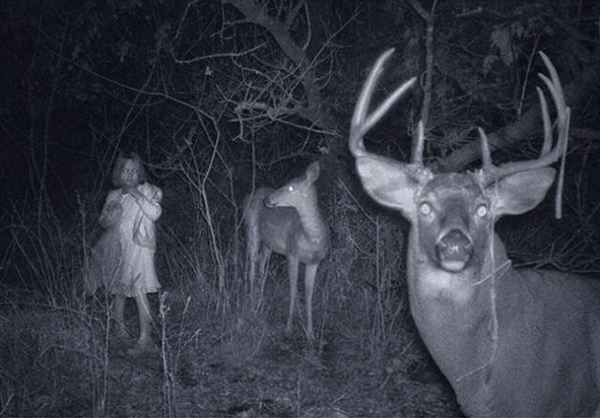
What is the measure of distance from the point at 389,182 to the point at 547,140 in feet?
2.92

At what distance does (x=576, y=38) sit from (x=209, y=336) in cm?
451

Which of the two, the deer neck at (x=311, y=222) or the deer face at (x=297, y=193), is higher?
the deer face at (x=297, y=193)

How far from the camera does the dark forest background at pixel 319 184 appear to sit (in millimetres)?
4633

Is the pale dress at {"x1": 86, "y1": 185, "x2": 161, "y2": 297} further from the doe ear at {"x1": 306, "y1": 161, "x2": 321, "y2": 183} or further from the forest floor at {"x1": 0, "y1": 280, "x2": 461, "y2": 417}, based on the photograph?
the doe ear at {"x1": 306, "y1": 161, "x2": 321, "y2": 183}

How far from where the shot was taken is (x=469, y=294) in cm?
298

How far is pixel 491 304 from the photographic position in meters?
3.04

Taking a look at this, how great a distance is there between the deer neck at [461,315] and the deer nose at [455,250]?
181 mm

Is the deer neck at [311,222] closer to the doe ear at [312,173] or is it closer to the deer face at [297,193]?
the deer face at [297,193]

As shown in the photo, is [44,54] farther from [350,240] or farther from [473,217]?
[473,217]

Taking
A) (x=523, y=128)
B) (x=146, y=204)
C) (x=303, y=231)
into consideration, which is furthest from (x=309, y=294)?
(x=523, y=128)

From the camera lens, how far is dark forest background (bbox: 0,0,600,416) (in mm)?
4633

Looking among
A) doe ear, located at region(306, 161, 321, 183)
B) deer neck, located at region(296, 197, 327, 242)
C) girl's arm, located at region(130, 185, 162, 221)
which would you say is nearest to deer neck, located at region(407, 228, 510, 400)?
girl's arm, located at region(130, 185, 162, 221)

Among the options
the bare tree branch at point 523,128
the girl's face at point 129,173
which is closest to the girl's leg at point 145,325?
the girl's face at point 129,173

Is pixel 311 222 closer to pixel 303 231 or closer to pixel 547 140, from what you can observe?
pixel 303 231
